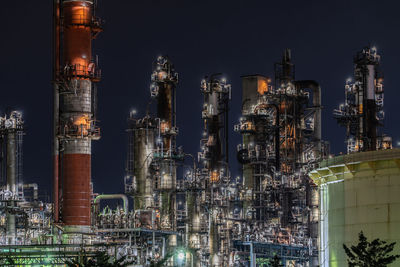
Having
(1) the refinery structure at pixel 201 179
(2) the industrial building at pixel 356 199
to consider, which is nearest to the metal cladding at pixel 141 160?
(1) the refinery structure at pixel 201 179

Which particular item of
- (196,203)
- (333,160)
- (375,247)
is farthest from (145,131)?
(375,247)

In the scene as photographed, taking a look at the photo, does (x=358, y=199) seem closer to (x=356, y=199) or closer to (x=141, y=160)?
(x=356, y=199)

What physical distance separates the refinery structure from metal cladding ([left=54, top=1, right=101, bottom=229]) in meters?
0.07

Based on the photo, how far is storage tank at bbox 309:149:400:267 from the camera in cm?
3300

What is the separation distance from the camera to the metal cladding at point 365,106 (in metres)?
65.5

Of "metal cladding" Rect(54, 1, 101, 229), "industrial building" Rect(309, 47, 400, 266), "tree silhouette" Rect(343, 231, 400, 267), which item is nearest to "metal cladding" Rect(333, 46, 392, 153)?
"metal cladding" Rect(54, 1, 101, 229)

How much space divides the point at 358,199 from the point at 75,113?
921 inches

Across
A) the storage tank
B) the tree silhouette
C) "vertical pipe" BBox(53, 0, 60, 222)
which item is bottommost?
the tree silhouette

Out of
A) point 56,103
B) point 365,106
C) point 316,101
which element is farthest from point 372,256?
point 316,101

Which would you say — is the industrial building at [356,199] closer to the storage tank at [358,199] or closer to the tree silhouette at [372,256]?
the storage tank at [358,199]


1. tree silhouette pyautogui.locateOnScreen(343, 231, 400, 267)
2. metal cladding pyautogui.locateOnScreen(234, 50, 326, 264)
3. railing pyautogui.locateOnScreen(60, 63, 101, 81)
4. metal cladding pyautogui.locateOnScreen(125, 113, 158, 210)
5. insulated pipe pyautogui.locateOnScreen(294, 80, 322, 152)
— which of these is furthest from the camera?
insulated pipe pyautogui.locateOnScreen(294, 80, 322, 152)

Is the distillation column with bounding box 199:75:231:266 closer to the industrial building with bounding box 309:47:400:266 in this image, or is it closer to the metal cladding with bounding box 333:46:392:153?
the metal cladding with bounding box 333:46:392:153

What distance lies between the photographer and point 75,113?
52.5 m

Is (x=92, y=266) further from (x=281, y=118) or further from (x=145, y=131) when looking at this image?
(x=281, y=118)
